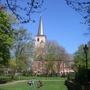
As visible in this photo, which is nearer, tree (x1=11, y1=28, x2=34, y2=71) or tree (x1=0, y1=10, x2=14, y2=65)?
tree (x1=0, y1=10, x2=14, y2=65)

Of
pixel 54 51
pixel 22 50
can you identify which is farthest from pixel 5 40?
pixel 54 51

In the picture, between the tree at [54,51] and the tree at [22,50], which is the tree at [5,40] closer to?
the tree at [22,50]

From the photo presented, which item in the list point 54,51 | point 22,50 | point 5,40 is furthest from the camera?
point 54,51

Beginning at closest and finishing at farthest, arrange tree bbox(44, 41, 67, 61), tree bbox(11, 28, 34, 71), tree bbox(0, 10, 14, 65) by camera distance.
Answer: tree bbox(0, 10, 14, 65)
tree bbox(11, 28, 34, 71)
tree bbox(44, 41, 67, 61)

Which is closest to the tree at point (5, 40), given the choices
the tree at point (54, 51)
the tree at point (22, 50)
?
the tree at point (22, 50)

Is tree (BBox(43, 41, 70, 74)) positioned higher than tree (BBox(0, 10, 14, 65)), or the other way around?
tree (BBox(43, 41, 70, 74))

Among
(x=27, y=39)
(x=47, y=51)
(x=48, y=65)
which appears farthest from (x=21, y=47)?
(x=48, y=65)

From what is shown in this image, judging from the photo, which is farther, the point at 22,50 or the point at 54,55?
the point at 54,55

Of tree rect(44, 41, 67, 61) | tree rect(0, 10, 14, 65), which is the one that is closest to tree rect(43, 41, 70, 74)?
tree rect(44, 41, 67, 61)

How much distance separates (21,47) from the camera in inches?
3871

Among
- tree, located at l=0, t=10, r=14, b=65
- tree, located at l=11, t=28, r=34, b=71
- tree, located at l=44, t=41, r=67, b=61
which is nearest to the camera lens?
tree, located at l=0, t=10, r=14, b=65

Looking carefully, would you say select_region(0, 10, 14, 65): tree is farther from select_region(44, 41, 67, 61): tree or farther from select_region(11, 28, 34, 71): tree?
select_region(44, 41, 67, 61): tree

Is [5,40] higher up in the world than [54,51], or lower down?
lower down

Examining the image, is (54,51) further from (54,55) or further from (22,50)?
(22,50)
